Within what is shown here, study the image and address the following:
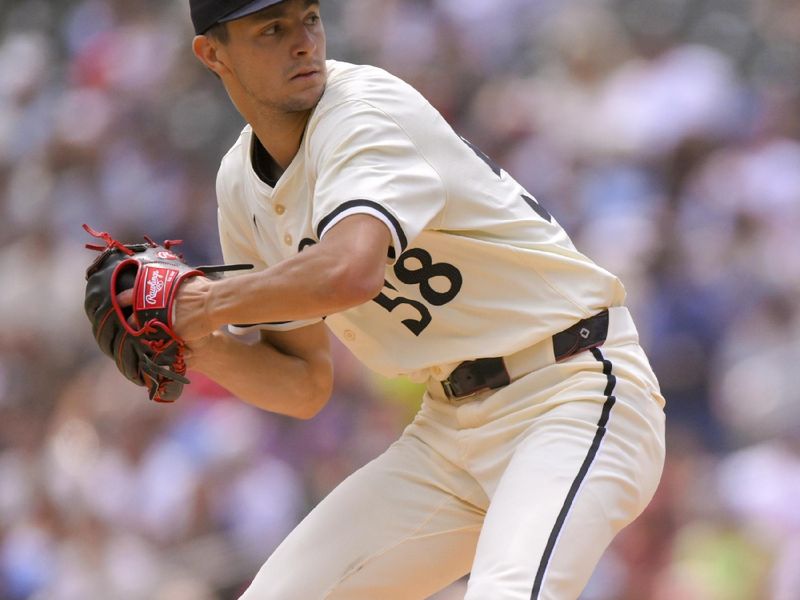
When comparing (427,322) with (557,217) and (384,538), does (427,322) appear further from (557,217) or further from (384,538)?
(557,217)

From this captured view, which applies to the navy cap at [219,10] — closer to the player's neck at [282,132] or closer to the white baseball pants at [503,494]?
the player's neck at [282,132]

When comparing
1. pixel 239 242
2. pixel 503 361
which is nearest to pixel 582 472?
pixel 503 361

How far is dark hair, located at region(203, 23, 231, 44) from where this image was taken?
3.61 meters

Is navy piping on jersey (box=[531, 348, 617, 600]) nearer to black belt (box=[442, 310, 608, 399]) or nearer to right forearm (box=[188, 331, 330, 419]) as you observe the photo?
black belt (box=[442, 310, 608, 399])

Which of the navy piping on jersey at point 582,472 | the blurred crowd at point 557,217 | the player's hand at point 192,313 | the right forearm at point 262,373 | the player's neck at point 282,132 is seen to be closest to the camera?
the navy piping on jersey at point 582,472

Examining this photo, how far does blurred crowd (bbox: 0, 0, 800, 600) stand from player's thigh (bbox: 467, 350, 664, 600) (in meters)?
2.66

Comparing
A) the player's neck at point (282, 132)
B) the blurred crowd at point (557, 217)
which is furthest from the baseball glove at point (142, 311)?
the blurred crowd at point (557, 217)

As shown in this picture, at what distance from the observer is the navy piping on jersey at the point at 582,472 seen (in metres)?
3.14

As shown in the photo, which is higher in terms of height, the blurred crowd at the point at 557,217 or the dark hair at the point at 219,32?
the dark hair at the point at 219,32

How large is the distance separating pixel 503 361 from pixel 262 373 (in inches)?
30.8

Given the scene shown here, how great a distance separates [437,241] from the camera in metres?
3.50

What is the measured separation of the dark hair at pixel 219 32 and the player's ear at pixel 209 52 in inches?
0.8

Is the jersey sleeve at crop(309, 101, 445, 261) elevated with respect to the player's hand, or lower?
elevated

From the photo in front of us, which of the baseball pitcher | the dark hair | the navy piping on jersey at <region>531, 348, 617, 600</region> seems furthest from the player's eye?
the navy piping on jersey at <region>531, 348, 617, 600</region>
